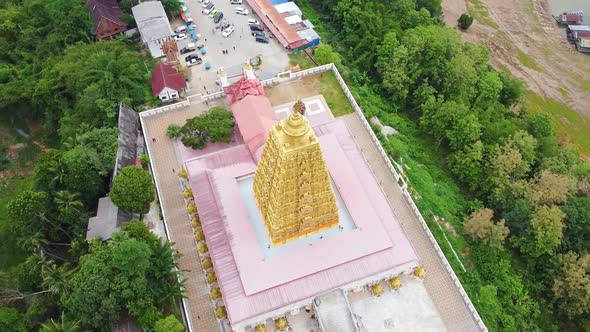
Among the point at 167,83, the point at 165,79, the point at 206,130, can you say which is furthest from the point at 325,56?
the point at 165,79

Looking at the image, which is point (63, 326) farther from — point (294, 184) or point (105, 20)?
point (105, 20)

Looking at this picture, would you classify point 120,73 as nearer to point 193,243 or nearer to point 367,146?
point 193,243

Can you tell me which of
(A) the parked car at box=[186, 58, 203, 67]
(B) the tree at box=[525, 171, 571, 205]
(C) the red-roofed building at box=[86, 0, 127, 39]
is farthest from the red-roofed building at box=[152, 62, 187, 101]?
(B) the tree at box=[525, 171, 571, 205]

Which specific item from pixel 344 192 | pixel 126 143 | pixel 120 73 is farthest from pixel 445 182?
pixel 120 73

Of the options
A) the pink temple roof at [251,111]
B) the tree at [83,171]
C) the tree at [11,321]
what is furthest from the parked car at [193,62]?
the tree at [11,321]

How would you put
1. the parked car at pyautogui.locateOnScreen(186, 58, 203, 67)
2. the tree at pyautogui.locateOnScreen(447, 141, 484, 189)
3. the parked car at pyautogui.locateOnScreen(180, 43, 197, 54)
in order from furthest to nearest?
the parked car at pyautogui.locateOnScreen(180, 43, 197, 54)
the parked car at pyautogui.locateOnScreen(186, 58, 203, 67)
the tree at pyautogui.locateOnScreen(447, 141, 484, 189)

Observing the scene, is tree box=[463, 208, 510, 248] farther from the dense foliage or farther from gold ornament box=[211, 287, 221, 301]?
the dense foliage

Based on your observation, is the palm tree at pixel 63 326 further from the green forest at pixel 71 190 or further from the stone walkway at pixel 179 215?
the stone walkway at pixel 179 215
